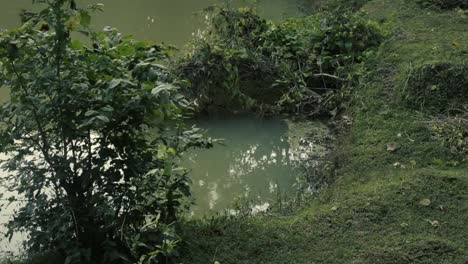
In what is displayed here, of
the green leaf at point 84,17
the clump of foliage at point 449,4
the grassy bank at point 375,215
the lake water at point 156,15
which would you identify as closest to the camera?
the green leaf at point 84,17

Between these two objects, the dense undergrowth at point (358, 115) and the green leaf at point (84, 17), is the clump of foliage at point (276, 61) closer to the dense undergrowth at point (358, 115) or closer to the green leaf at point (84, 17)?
the dense undergrowth at point (358, 115)

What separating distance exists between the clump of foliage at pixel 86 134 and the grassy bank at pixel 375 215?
1.32 feet

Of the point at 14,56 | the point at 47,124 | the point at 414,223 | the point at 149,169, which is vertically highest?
the point at 14,56

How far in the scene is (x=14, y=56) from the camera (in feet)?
7.22

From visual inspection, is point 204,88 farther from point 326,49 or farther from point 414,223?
point 414,223

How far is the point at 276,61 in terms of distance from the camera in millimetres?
4969

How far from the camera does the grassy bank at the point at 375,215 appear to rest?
8.68 feet

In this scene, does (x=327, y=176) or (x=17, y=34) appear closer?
(x=17, y=34)

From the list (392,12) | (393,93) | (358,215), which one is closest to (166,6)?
(392,12)

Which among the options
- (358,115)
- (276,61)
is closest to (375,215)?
(358,115)

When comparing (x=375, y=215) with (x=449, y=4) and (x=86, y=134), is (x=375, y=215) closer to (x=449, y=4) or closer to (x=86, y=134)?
(x=86, y=134)

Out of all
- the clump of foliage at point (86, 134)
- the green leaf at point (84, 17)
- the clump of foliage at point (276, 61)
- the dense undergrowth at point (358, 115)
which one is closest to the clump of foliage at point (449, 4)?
the dense undergrowth at point (358, 115)

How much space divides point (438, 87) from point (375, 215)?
1.50 meters

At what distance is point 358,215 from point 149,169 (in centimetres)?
109
